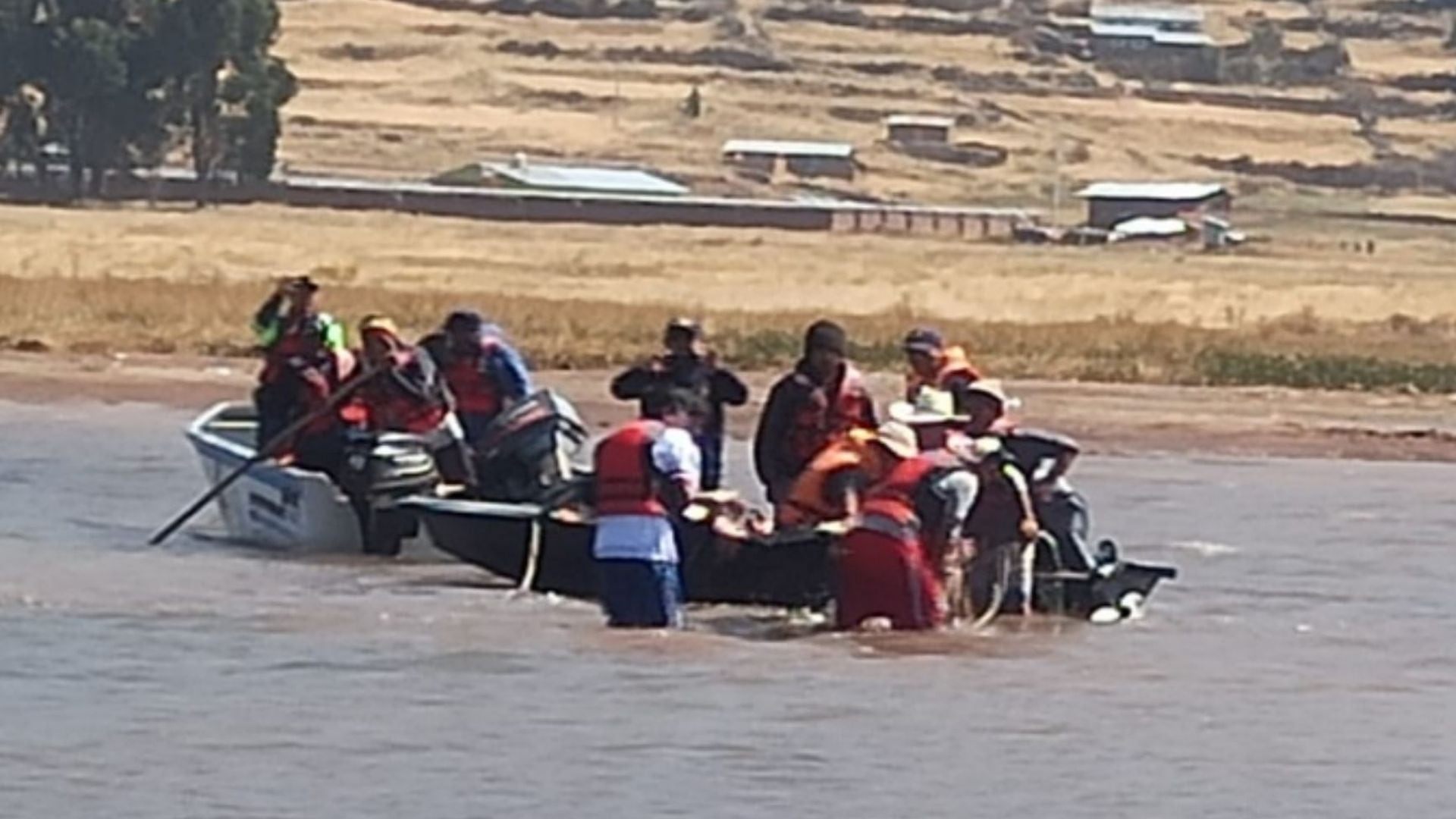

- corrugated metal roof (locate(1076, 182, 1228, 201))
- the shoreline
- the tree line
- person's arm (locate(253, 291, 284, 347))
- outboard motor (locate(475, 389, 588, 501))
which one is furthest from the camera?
corrugated metal roof (locate(1076, 182, 1228, 201))

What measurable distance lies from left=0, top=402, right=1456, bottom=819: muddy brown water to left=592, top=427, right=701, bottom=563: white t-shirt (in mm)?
492

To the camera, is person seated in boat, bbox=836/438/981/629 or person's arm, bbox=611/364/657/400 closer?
person seated in boat, bbox=836/438/981/629

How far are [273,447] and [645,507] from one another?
17.4 ft

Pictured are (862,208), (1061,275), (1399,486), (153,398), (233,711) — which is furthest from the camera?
(862,208)

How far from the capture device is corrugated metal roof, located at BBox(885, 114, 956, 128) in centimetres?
11312

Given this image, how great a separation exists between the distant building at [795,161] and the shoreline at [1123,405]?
68151mm

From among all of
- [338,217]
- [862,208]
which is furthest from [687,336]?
[862,208]

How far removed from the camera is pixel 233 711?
16266 millimetres

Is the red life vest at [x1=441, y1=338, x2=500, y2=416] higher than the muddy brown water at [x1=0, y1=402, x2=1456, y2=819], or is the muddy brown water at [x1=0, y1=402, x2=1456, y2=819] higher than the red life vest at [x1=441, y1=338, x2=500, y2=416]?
the red life vest at [x1=441, y1=338, x2=500, y2=416]

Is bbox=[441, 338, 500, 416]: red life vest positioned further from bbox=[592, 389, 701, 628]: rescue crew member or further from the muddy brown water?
bbox=[592, 389, 701, 628]: rescue crew member

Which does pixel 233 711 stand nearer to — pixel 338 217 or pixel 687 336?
pixel 687 336

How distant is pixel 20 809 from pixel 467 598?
681 centimetres

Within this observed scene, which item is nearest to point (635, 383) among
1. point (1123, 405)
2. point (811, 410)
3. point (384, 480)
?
point (811, 410)

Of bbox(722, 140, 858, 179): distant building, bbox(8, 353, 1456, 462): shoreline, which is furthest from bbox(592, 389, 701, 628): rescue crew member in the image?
bbox(722, 140, 858, 179): distant building
